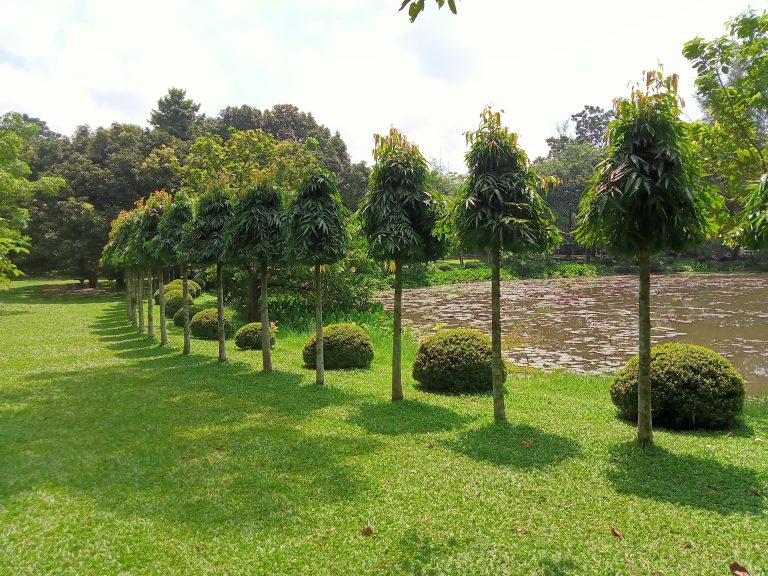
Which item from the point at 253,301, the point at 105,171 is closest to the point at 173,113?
the point at 105,171

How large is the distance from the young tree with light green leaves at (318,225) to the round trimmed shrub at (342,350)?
1998 mm

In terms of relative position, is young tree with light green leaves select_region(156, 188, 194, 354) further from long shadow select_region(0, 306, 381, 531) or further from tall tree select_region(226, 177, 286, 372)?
tall tree select_region(226, 177, 286, 372)

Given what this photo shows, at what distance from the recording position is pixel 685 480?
5441 mm

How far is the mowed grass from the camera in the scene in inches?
163

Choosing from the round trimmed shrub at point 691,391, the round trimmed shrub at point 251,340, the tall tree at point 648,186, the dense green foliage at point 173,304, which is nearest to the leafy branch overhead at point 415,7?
the tall tree at point 648,186

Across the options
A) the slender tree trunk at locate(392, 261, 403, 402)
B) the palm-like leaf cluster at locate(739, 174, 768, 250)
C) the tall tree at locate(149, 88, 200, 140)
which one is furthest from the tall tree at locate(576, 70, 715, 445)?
the tall tree at locate(149, 88, 200, 140)

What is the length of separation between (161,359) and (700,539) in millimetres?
12908

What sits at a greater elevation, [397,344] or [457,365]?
[397,344]

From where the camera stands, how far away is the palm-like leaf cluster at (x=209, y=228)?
12297mm

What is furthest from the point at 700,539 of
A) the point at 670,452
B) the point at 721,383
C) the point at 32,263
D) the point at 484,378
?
the point at 32,263

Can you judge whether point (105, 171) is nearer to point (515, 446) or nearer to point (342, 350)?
point (342, 350)

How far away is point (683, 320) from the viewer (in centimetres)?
2019

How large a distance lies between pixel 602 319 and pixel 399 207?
624 inches

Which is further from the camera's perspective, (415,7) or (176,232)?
(176,232)
